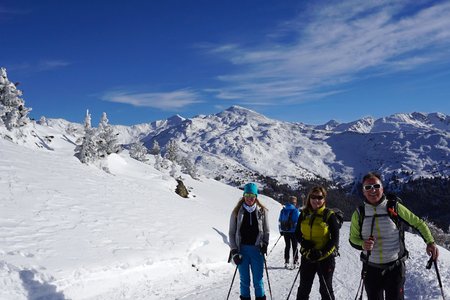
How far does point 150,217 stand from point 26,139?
2556cm

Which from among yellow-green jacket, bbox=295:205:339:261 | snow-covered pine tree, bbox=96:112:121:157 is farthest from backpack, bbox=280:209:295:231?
snow-covered pine tree, bbox=96:112:121:157

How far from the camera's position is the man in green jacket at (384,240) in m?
6.35

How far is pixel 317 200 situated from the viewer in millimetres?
7539

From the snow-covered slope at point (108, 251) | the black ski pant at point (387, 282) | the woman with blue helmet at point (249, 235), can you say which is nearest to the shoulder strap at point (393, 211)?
the black ski pant at point (387, 282)

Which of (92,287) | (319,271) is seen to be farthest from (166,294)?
(319,271)

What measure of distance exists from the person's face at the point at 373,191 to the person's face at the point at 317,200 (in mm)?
1161

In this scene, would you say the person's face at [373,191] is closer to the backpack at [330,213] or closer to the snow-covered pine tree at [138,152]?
the backpack at [330,213]

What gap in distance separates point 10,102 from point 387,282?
37.8m

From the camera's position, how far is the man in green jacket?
6348mm

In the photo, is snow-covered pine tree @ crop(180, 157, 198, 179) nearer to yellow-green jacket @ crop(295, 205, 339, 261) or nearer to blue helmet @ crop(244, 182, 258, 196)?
blue helmet @ crop(244, 182, 258, 196)

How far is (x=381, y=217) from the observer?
643 centimetres

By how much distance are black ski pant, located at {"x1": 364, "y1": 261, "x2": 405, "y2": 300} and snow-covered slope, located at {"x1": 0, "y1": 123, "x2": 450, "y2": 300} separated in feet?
14.8

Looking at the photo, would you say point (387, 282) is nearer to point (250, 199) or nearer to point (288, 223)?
point (250, 199)

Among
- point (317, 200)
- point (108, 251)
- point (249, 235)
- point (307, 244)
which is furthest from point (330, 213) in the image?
point (108, 251)
